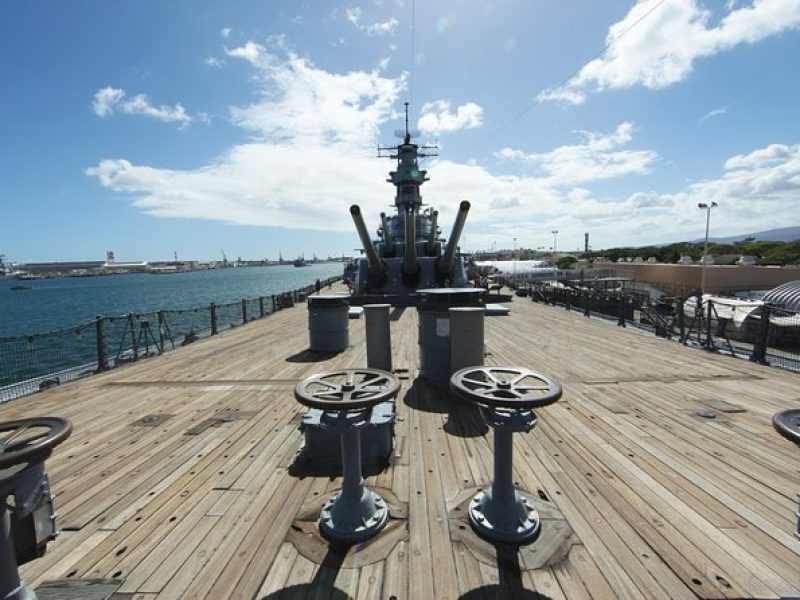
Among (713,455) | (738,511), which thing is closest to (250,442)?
(738,511)

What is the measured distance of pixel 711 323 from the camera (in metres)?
11.6

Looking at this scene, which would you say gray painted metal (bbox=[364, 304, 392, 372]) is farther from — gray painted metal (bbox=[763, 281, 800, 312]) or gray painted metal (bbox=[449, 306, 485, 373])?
gray painted metal (bbox=[763, 281, 800, 312])

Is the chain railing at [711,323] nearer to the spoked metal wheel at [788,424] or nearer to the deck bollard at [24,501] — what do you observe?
the spoked metal wheel at [788,424]

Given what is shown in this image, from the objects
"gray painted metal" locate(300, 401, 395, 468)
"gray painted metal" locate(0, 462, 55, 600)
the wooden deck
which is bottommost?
the wooden deck

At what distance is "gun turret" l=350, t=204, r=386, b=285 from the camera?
12851mm

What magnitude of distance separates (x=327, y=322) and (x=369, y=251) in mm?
7448

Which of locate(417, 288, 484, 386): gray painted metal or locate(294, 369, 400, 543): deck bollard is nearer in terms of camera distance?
locate(294, 369, 400, 543): deck bollard

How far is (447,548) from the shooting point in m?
2.63

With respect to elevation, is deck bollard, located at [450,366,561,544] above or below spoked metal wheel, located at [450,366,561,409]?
below

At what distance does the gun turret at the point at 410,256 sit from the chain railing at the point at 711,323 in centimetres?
655

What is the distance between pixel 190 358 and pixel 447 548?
25.1ft

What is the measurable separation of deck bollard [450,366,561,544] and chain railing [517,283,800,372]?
21.5ft

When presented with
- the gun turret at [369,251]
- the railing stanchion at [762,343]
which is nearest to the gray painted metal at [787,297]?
the railing stanchion at [762,343]

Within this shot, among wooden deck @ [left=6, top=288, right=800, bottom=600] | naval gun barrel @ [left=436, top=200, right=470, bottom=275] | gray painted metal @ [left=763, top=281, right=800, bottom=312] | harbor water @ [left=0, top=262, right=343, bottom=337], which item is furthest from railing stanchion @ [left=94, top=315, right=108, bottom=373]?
harbor water @ [left=0, top=262, right=343, bottom=337]
